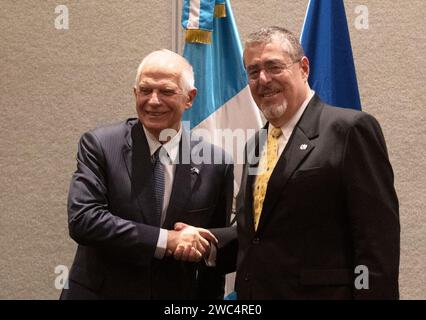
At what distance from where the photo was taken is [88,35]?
2.70 metres

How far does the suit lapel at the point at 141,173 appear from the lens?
171 cm

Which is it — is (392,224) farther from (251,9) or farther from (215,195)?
(251,9)

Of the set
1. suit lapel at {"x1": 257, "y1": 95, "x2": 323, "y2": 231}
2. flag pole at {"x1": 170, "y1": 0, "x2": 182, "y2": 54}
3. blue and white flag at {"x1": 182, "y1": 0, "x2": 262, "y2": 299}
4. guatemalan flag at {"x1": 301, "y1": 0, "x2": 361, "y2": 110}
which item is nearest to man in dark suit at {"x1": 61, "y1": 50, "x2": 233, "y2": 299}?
suit lapel at {"x1": 257, "y1": 95, "x2": 323, "y2": 231}

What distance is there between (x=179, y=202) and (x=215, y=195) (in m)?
0.14

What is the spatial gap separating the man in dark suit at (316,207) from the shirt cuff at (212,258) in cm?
9

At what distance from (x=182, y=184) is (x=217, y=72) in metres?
0.87

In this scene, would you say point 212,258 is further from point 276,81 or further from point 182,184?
point 276,81

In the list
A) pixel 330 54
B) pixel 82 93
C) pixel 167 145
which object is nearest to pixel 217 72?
pixel 330 54

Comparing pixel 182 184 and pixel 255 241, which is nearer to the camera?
pixel 255 241

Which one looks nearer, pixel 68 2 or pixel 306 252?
pixel 306 252

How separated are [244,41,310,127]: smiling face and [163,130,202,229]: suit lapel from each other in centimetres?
29

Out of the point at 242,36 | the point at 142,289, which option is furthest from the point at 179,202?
the point at 242,36

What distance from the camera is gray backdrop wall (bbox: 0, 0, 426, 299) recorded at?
8.63 ft

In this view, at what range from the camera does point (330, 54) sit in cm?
236
